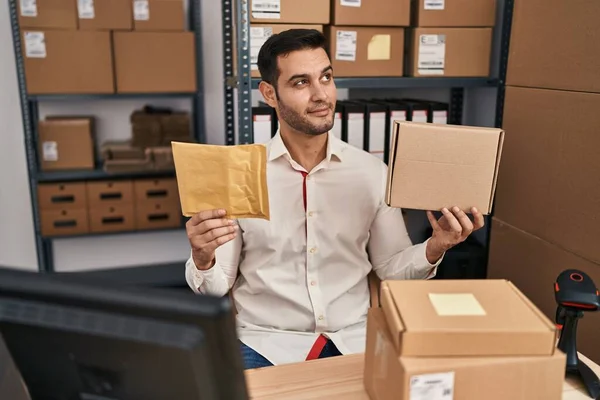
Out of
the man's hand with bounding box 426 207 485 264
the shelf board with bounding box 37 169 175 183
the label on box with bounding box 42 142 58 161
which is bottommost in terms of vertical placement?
the shelf board with bounding box 37 169 175 183

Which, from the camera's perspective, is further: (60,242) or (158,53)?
(60,242)

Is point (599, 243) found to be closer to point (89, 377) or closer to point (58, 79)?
point (89, 377)

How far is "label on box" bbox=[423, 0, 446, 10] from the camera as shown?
2.02 m

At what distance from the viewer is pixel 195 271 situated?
54.2 inches

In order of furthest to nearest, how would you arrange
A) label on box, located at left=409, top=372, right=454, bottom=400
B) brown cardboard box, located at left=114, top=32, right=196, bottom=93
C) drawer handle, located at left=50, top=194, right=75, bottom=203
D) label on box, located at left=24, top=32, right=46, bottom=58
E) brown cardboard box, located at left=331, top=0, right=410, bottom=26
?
1. drawer handle, located at left=50, top=194, right=75, bottom=203
2. brown cardboard box, located at left=114, top=32, right=196, bottom=93
3. label on box, located at left=24, top=32, right=46, bottom=58
4. brown cardboard box, located at left=331, top=0, right=410, bottom=26
5. label on box, located at left=409, top=372, right=454, bottom=400

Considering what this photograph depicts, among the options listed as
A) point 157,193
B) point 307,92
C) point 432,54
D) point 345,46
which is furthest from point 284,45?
point 157,193

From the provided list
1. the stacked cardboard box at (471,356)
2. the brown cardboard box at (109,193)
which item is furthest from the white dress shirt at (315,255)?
the brown cardboard box at (109,193)

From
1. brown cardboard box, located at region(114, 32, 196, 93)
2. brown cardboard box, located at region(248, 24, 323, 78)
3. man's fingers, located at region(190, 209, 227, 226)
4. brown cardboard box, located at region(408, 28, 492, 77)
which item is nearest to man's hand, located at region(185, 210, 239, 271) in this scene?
man's fingers, located at region(190, 209, 227, 226)

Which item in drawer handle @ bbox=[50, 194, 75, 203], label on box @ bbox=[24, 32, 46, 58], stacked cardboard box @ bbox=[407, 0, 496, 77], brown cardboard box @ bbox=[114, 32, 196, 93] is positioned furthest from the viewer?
drawer handle @ bbox=[50, 194, 75, 203]

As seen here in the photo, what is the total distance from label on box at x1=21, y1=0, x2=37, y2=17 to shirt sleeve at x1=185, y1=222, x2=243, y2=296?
68.3 inches

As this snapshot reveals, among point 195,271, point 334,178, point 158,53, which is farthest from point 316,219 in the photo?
point 158,53

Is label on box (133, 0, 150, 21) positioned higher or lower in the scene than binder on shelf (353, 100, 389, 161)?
higher

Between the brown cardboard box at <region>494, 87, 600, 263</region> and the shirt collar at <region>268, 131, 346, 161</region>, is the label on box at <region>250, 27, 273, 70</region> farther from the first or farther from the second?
the brown cardboard box at <region>494, 87, 600, 263</region>

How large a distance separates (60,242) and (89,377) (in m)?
2.80
